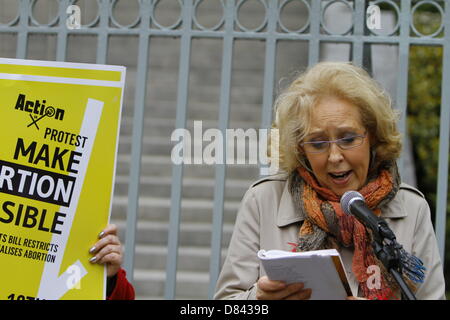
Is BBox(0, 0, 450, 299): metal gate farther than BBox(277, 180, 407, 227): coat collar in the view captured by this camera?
Yes

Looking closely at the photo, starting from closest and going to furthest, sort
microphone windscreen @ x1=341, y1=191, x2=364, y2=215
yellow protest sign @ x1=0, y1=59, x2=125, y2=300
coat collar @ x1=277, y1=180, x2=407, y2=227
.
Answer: microphone windscreen @ x1=341, y1=191, x2=364, y2=215, yellow protest sign @ x1=0, y1=59, x2=125, y2=300, coat collar @ x1=277, y1=180, x2=407, y2=227

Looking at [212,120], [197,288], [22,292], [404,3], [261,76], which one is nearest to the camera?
[22,292]

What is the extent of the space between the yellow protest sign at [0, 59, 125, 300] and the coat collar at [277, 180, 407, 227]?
0.73 m

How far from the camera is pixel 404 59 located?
393 cm

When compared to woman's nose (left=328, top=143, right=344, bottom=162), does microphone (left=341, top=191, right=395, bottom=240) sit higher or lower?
lower

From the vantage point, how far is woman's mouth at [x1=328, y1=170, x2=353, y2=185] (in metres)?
2.96

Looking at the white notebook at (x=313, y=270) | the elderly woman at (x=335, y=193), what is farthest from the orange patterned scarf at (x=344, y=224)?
the white notebook at (x=313, y=270)

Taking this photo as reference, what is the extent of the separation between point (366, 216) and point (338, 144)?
2.15 ft

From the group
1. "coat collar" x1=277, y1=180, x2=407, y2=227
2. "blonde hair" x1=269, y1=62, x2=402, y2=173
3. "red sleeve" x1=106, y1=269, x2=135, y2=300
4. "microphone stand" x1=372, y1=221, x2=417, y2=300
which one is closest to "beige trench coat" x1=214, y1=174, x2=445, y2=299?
"coat collar" x1=277, y1=180, x2=407, y2=227

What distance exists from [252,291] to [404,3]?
6.55 feet

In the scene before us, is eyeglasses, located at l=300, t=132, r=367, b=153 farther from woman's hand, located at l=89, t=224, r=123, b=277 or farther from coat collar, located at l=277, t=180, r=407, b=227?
woman's hand, located at l=89, t=224, r=123, b=277

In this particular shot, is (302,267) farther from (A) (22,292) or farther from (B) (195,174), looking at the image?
(B) (195,174)

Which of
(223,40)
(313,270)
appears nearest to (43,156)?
(313,270)
